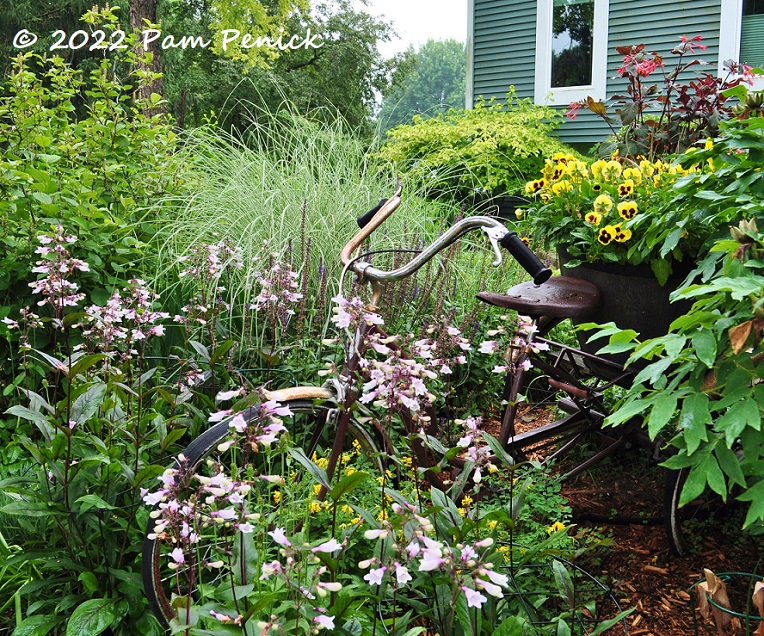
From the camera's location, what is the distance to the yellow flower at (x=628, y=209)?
259 centimetres

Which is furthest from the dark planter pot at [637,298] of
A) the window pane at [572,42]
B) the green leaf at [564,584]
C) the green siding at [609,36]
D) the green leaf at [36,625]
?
the window pane at [572,42]

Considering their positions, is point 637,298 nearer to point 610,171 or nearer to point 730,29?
point 610,171

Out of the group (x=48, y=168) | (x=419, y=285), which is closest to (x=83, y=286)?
(x=48, y=168)

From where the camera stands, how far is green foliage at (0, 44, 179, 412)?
3334 millimetres

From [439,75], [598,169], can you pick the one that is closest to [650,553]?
[598,169]

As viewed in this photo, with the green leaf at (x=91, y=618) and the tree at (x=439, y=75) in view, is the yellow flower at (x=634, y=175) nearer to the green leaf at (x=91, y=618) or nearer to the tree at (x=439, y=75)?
the green leaf at (x=91, y=618)

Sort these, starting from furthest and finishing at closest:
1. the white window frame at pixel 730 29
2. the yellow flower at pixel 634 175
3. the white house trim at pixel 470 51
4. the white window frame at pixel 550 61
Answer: the white house trim at pixel 470 51
the white window frame at pixel 550 61
the white window frame at pixel 730 29
the yellow flower at pixel 634 175

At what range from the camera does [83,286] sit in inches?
137

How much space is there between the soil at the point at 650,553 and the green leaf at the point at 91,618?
4.45 ft

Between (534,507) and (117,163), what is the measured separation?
9.94 ft

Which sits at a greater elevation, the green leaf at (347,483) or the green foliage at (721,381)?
the green foliage at (721,381)

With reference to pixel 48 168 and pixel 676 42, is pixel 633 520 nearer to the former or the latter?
pixel 48 168

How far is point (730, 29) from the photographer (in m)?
9.31

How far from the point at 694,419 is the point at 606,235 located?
1204 mm
